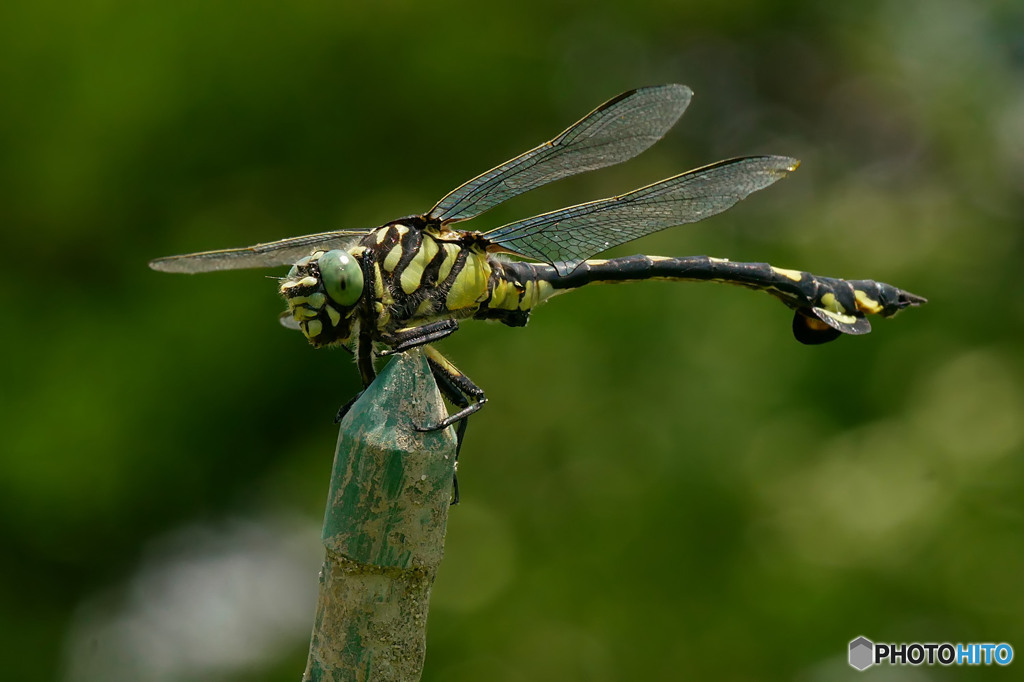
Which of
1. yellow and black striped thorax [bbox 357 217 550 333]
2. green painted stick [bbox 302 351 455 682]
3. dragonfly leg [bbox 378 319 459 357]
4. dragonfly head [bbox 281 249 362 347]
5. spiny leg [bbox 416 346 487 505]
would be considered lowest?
green painted stick [bbox 302 351 455 682]

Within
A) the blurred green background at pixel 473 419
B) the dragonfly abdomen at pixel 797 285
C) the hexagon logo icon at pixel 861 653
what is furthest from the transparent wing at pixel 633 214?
the hexagon logo icon at pixel 861 653

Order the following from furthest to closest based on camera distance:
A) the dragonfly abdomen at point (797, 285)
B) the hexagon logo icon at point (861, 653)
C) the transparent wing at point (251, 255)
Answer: the hexagon logo icon at point (861, 653) < the dragonfly abdomen at point (797, 285) < the transparent wing at point (251, 255)

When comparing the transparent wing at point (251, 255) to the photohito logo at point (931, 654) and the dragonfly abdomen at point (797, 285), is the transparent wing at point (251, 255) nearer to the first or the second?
the dragonfly abdomen at point (797, 285)

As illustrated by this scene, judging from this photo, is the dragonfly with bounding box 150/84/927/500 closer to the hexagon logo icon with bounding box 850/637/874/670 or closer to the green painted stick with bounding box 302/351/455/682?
the green painted stick with bounding box 302/351/455/682

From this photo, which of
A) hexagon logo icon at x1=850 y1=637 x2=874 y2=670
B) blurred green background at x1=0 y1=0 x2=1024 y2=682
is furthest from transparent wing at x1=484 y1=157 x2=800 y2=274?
hexagon logo icon at x1=850 y1=637 x2=874 y2=670

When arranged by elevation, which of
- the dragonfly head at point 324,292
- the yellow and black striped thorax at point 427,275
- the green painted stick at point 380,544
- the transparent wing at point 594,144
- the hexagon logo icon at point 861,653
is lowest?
the hexagon logo icon at point 861,653

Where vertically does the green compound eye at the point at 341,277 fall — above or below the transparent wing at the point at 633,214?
below

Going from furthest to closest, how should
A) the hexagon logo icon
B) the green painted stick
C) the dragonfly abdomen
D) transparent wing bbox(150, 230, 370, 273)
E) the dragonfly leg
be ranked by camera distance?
the hexagon logo icon < the dragonfly abdomen < transparent wing bbox(150, 230, 370, 273) < the dragonfly leg < the green painted stick
